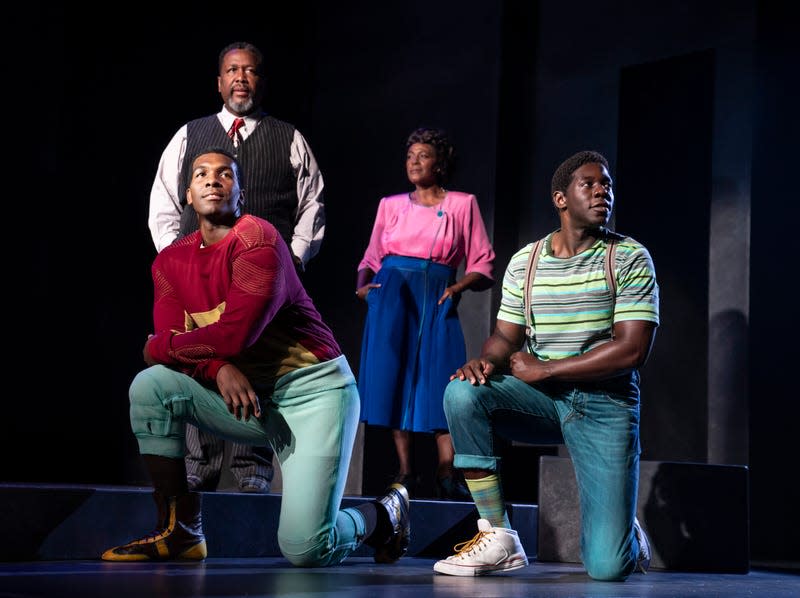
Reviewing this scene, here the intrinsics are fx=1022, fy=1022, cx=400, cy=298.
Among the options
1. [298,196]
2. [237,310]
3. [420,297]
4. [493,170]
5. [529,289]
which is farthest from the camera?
[493,170]

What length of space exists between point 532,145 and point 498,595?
11.6 ft

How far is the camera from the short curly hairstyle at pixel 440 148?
4113mm

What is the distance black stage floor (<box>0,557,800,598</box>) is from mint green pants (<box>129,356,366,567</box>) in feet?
0.31

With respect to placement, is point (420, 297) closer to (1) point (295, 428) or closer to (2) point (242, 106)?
(2) point (242, 106)

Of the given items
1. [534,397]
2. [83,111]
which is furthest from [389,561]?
[83,111]

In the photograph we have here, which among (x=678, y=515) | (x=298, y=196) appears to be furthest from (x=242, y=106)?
(x=678, y=515)

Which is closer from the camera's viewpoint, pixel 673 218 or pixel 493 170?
pixel 673 218

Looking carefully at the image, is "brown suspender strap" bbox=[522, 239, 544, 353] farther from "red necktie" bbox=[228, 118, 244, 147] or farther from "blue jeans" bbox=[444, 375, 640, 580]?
"red necktie" bbox=[228, 118, 244, 147]

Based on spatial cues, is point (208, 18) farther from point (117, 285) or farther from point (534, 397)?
point (534, 397)

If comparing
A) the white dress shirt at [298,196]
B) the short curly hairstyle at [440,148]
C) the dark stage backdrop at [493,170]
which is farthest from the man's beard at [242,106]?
the dark stage backdrop at [493,170]

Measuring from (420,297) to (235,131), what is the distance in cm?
100

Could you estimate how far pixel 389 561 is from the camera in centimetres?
303

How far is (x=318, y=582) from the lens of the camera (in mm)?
2367

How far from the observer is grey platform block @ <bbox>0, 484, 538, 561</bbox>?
2674 millimetres
